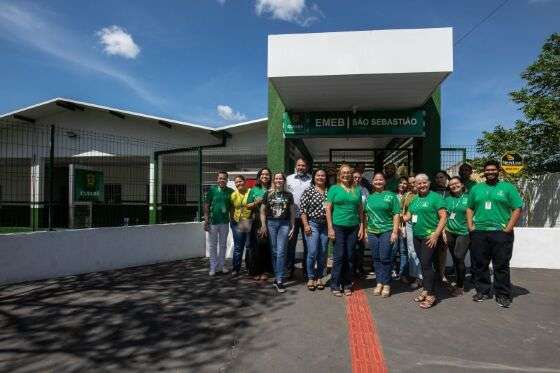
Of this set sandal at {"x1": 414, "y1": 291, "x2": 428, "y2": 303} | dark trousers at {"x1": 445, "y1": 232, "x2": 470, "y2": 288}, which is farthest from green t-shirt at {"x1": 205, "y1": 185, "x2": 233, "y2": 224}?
dark trousers at {"x1": 445, "y1": 232, "x2": 470, "y2": 288}

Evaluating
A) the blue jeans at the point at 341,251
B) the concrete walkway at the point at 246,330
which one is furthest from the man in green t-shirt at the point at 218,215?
the blue jeans at the point at 341,251

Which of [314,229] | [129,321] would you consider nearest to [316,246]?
[314,229]

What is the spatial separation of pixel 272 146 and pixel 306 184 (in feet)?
8.49

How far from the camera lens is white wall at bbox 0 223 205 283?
6.49m

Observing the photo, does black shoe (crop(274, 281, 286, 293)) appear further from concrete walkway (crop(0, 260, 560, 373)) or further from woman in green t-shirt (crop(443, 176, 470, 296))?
woman in green t-shirt (crop(443, 176, 470, 296))

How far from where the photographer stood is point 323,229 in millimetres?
6051

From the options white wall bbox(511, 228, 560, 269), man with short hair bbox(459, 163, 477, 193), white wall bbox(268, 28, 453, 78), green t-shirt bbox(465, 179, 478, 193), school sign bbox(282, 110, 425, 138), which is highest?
white wall bbox(268, 28, 453, 78)

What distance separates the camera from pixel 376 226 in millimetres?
5809

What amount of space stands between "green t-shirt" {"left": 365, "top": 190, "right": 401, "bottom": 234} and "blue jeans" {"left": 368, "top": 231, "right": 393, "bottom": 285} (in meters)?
0.08

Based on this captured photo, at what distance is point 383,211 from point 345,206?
510mm

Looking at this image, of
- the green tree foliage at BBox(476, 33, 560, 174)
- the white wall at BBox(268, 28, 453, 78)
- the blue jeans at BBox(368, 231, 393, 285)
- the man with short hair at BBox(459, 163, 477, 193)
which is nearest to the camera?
the blue jeans at BBox(368, 231, 393, 285)

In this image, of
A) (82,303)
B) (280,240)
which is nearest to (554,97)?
(280,240)

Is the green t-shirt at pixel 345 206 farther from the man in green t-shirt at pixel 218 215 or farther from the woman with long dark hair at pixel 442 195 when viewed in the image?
the man in green t-shirt at pixel 218 215

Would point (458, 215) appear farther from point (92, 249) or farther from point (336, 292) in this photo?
point (92, 249)
